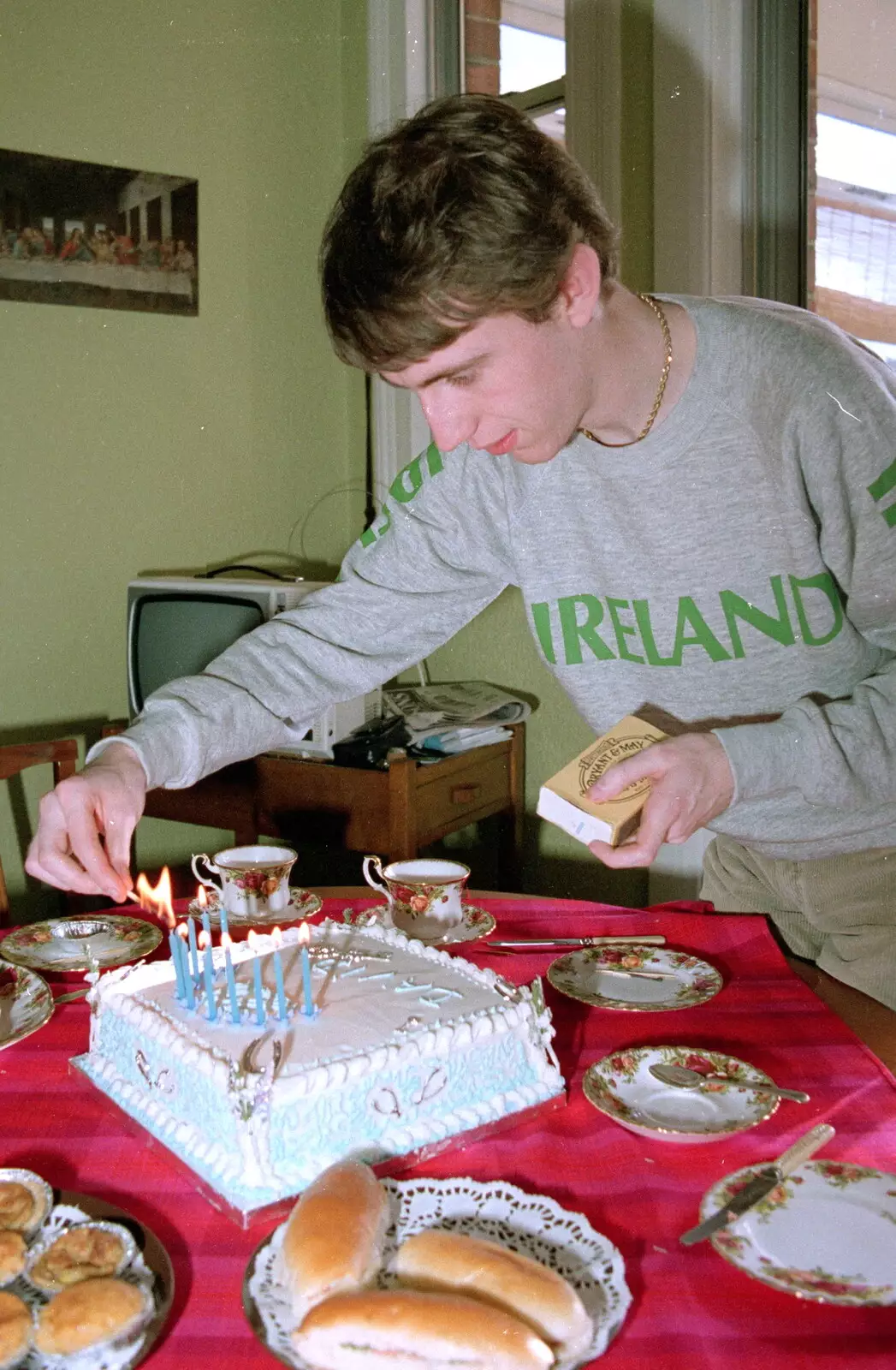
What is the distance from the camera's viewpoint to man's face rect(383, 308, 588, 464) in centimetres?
125

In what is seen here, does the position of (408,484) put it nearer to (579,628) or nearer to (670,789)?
(579,628)

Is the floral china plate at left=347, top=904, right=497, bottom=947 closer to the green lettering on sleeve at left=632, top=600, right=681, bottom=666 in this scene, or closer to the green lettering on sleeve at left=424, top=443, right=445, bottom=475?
the green lettering on sleeve at left=632, top=600, right=681, bottom=666

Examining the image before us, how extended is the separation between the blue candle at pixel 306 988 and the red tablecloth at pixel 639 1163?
0.17 metres

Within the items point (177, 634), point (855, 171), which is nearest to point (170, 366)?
point (177, 634)

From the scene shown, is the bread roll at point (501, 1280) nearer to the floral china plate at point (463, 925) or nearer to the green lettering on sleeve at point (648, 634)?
the floral china plate at point (463, 925)

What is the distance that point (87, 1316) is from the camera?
788 mm

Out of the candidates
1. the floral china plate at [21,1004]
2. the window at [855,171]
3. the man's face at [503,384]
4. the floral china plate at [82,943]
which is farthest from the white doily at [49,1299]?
the window at [855,171]

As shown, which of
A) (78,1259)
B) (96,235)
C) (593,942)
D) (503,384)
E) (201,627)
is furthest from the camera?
(96,235)

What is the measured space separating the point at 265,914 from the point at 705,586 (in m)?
0.73

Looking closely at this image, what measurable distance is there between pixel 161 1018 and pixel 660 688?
0.74 m

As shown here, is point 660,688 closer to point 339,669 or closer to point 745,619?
point 745,619

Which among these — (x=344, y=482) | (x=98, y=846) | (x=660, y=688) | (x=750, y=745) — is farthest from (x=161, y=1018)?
(x=344, y=482)

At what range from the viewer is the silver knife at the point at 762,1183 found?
2.95ft

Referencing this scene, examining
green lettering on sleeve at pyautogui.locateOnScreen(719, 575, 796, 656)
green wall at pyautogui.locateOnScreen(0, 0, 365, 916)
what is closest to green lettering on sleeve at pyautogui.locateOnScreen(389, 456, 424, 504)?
green lettering on sleeve at pyautogui.locateOnScreen(719, 575, 796, 656)
